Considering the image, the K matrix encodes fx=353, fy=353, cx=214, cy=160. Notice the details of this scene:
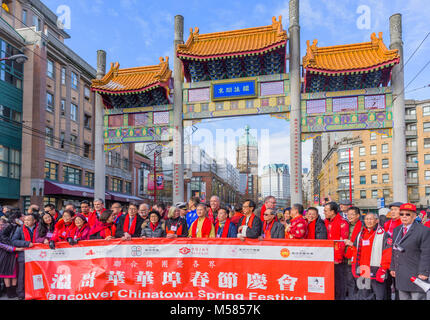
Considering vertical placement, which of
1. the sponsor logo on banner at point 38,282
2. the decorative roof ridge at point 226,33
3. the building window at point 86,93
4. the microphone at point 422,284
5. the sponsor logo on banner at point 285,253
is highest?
the building window at point 86,93

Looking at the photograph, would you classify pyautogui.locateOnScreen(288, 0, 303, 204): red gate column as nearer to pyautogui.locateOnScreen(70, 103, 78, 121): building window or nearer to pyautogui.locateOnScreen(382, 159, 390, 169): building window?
pyautogui.locateOnScreen(70, 103, 78, 121): building window

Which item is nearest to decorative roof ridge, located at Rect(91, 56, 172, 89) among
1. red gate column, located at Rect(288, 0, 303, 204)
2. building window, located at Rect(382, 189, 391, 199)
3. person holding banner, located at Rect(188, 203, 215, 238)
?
red gate column, located at Rect(288, 0, 303, 204)

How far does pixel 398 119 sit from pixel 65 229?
46.4 ft

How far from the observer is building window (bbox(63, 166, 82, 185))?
29.7m

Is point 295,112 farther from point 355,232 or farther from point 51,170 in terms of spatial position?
point 51,170

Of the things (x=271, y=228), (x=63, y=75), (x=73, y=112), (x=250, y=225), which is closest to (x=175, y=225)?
(x=250, y=225)

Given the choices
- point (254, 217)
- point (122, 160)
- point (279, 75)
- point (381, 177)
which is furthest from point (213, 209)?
point (381, 177)

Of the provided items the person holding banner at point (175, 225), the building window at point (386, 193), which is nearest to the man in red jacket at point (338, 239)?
the person holding banner at point (175, 225)

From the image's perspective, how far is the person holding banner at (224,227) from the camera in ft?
24.0

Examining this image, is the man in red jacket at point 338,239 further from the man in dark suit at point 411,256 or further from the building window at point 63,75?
the building window at point 63,75

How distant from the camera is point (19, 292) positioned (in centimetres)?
764

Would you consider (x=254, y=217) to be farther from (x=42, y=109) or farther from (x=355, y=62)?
(x=42, y=109)

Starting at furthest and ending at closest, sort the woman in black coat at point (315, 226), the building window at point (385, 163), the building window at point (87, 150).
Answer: the building window at point (385, 163), the building window at point (87, 150), the woman in black coat at point (315, 226)

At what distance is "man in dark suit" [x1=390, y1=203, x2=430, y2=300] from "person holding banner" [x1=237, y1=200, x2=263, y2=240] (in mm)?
2213
